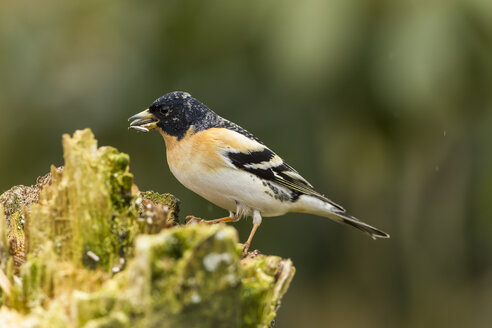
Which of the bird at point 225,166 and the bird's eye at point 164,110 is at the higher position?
the bird's eye at point 164,110

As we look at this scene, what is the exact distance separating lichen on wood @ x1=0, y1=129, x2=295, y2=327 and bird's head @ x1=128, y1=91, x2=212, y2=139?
194 cm

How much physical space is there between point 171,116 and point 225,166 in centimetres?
68

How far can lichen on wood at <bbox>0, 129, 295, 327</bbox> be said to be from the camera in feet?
8.62

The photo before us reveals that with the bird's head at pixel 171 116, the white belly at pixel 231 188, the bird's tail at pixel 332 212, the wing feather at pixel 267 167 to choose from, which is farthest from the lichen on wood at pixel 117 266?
the bird's tail at pixel 332 212

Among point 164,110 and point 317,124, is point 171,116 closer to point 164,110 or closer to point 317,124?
point 164,110

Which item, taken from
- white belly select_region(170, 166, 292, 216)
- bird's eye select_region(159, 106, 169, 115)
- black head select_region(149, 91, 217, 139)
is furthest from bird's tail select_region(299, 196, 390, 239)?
bird's eye select_region(159, 106, 169, 115)

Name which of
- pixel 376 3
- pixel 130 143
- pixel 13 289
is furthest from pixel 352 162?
pixel 13 289

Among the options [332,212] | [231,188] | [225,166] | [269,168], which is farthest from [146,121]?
[332,212]

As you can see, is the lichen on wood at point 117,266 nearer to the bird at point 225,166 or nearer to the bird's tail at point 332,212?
the bird at point 225,166

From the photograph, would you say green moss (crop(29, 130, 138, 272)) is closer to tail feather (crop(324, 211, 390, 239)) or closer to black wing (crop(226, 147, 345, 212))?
black wing (crop(226, 147, 345, 212))

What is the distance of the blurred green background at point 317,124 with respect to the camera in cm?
1116

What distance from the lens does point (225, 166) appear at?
5.21m

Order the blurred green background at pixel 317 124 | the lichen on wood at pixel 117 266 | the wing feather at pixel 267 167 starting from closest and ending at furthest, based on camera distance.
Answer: the lichen on wood at pixel 117 266 < the wing feather at pixel 267 167 < the blurred green background at pixel 317 124

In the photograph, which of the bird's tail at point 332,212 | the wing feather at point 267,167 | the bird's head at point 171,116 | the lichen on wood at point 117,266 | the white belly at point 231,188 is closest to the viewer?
the lichen on wood at point 117,266
